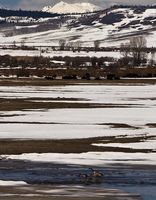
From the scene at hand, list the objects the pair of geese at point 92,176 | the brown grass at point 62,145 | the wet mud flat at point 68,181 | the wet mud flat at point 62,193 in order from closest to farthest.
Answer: the wet mud flat at point 62,193 → the wet mud flat at point 68,181 → the pair of geese at point 92,176 → the brown grass at point 62,145

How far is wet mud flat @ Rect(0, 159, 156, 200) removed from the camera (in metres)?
20.3

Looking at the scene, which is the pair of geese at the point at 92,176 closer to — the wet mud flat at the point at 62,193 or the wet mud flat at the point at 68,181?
the wet mud flat at the point at 68,181

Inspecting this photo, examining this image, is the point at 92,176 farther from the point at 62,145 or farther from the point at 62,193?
the point at 62,145

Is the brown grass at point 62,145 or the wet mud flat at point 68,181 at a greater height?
the wet mud flat at point 68,181

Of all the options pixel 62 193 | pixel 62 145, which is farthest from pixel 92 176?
pixel 62 145

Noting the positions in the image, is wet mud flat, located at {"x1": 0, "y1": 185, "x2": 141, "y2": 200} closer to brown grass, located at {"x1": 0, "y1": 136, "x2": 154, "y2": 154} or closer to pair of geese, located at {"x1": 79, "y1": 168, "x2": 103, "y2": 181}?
pair of geese, located at {"x1": 79, "y1": 168, "x2": 103, "y2": 181}

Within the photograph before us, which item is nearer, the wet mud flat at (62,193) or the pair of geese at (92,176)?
the wet mud flat at (62,193)

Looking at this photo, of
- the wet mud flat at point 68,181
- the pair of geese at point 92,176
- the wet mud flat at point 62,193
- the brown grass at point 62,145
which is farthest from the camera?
the brown grass at point 62,145

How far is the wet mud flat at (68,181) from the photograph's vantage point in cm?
2031

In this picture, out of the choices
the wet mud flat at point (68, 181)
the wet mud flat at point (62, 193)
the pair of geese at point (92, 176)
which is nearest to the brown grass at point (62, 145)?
the wet mud flat at point (68, 181)

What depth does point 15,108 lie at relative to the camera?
4988 centimetres

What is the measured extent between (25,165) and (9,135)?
884 cm

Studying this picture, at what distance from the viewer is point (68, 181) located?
22.7m

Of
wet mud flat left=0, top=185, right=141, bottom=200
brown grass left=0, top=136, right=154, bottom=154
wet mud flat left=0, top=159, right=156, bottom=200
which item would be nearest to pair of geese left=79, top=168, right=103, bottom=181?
wet mud flat left=0, top=159, right=156, bottom=200
